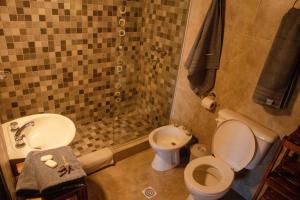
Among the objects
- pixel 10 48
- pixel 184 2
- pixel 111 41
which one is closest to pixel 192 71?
pixel 184 2

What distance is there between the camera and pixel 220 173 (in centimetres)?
184

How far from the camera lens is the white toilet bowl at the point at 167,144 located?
2129 millimetres

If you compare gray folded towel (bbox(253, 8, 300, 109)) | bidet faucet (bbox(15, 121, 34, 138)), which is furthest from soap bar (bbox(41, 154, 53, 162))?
gray folded towel (bbox(253, 8, 300, 109))

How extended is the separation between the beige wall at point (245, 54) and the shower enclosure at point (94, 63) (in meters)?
0.48

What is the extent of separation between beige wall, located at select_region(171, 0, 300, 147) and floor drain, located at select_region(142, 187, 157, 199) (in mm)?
789

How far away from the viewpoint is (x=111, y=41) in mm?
2619

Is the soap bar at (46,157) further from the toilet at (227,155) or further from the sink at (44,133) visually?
the toilet at (227,155)

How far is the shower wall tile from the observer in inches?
79.4

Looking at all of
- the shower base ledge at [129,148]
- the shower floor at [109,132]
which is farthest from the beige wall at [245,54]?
the shower floor at [109,132]

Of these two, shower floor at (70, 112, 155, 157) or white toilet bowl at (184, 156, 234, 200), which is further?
shower floor at (70, 112, 155, 157)

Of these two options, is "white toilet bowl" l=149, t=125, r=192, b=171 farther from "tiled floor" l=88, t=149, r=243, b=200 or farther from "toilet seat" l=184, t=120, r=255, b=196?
"toilet seat" l=184, t=120, r=255, b=196

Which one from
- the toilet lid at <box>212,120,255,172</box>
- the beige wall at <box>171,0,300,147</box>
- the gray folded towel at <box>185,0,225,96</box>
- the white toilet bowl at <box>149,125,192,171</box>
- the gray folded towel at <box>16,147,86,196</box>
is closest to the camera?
the gray folded towel at <box>16,147,86,196</box>

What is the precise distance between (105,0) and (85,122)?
152 cm

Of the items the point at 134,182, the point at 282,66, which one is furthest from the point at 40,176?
the point at 282,66
